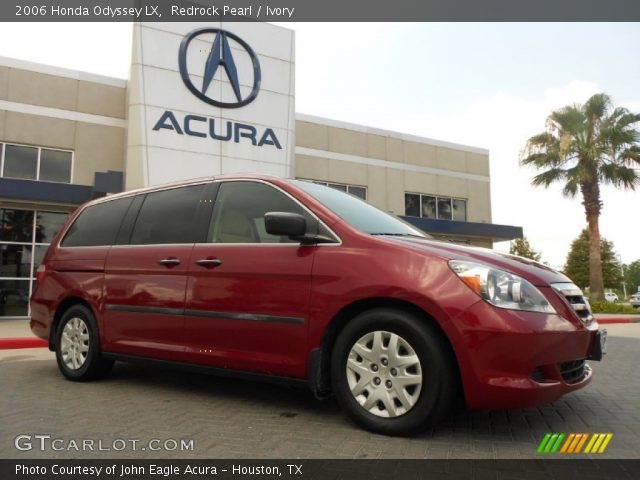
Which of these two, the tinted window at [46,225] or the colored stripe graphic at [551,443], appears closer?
the colored stripe graphic at [551,443]

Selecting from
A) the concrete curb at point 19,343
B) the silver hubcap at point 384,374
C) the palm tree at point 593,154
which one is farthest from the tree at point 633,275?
the silver hubcap at point 384,374

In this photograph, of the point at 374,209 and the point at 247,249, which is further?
the point at 374,209

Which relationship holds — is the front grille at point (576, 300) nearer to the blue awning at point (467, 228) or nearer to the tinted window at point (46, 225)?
the tinted window at point (46, 225)

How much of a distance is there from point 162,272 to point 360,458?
2.31 meters

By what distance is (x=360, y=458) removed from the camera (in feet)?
9.07

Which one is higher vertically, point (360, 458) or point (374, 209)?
point (374, 209)

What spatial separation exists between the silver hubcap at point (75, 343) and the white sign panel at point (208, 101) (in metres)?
8.86

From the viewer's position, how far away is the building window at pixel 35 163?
44.4ft

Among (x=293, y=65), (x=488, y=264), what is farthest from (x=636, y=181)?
(x=488, y=264)

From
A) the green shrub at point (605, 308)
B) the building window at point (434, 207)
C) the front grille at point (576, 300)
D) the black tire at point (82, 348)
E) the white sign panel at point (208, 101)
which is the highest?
the white sign panel at point (208, 101)

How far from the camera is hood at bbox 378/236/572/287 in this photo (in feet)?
10.3

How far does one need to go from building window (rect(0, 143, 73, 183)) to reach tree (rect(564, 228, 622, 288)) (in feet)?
189
